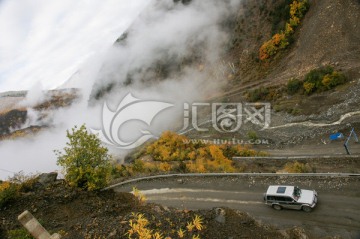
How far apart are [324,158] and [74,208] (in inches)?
727

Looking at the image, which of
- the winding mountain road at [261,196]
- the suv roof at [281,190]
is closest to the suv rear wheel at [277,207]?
the winding mountain road at [261,196]

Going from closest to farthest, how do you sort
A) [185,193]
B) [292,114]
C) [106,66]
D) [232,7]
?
1. [185,193]
2. [292,114]
3. [232,7]
4. [106,66]

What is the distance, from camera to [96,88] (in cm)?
10856

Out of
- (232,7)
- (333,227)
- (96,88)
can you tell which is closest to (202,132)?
(333,227)

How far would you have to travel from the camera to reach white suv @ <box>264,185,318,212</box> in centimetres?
1856

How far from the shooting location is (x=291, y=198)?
18734 mm

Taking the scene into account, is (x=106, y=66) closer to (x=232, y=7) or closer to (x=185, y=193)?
(x=232, y=7)
